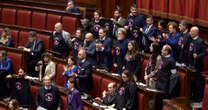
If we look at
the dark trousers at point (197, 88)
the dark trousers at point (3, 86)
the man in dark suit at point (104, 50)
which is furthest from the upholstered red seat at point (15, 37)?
the dark trousers at point (197, 88)

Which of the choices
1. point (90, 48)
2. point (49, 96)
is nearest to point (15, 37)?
point (90, 48)

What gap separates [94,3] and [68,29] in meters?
0.73

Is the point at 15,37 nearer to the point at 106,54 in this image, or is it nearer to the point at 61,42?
the point at 61,42

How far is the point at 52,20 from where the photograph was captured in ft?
16.2

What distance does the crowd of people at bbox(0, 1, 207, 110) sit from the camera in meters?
3.13

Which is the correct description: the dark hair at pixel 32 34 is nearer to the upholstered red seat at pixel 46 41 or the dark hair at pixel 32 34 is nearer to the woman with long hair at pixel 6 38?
the upholstered red seat at pixel 46 41

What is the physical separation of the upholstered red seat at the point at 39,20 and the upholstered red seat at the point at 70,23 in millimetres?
291

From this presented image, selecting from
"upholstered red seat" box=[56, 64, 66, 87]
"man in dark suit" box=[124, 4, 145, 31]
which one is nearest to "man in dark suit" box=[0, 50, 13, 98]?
"upholstered red seat" box=[56, 64, 66, 87]

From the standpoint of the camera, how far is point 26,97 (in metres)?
3.78

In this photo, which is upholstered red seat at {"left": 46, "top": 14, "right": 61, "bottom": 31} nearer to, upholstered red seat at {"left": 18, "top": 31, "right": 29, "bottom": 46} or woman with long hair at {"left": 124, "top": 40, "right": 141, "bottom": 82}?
upholstered red seat at {"left": 18, "top": 31, "right": 29, "bottom": 46}

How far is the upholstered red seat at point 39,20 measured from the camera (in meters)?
5.00

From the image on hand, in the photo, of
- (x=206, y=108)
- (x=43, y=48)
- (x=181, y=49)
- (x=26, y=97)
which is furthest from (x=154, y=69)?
(x=43, y=48)

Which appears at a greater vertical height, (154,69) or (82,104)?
(154,69)

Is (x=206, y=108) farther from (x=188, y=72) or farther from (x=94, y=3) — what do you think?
(x=94, y=3)
